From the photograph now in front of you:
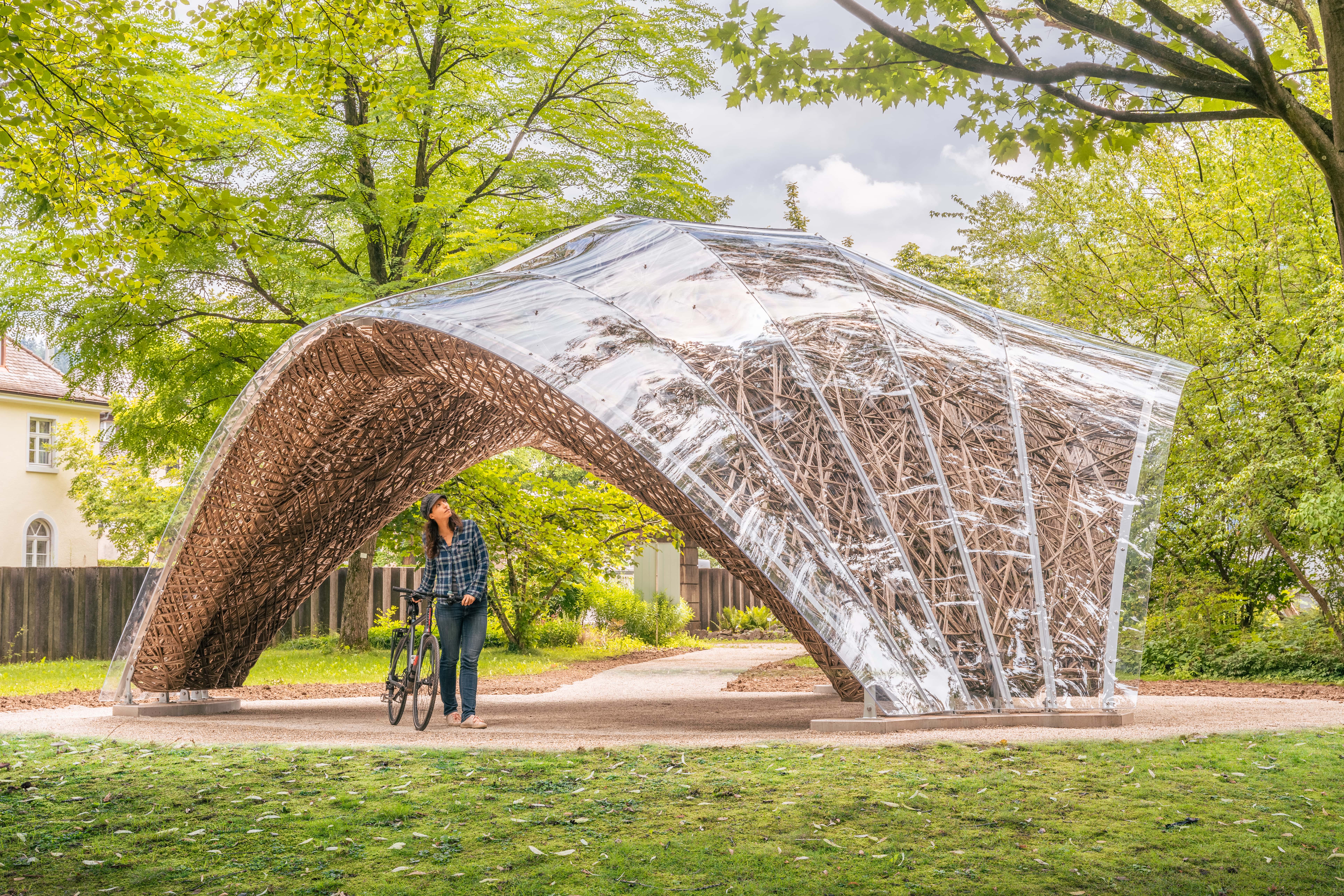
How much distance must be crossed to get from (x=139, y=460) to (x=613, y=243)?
38.8 feet

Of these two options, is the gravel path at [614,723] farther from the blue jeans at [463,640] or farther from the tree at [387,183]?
the tree at [387,183]

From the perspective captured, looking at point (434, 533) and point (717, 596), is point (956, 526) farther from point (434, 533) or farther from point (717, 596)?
point (717, 596)

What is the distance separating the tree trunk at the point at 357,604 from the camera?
17.4 m

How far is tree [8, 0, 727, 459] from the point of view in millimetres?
13312

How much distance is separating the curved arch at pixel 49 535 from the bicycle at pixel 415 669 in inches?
868

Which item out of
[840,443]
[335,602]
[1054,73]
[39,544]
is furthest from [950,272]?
[39,544]

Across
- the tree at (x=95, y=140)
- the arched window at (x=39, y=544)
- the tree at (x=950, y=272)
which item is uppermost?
the tree at (x=950, y=272)

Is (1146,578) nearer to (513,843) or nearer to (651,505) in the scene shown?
(651,505)

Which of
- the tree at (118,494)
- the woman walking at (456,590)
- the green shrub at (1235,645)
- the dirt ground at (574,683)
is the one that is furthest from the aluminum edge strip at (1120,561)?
the tree at (118,494)

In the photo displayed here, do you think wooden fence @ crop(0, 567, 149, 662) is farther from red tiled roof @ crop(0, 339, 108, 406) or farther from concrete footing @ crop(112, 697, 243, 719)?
concrete footing @ crop(112, 697, 243, 719)

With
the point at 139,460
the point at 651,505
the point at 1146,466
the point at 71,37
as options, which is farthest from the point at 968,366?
the point at 139,460

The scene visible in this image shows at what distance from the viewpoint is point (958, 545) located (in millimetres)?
6820

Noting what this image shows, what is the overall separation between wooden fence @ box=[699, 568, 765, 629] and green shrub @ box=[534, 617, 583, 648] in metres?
7.00

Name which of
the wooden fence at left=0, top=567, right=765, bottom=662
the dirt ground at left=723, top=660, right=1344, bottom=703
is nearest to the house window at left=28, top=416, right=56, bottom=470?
the wooden fence at left=0, top=567, right=765, bottom=662
